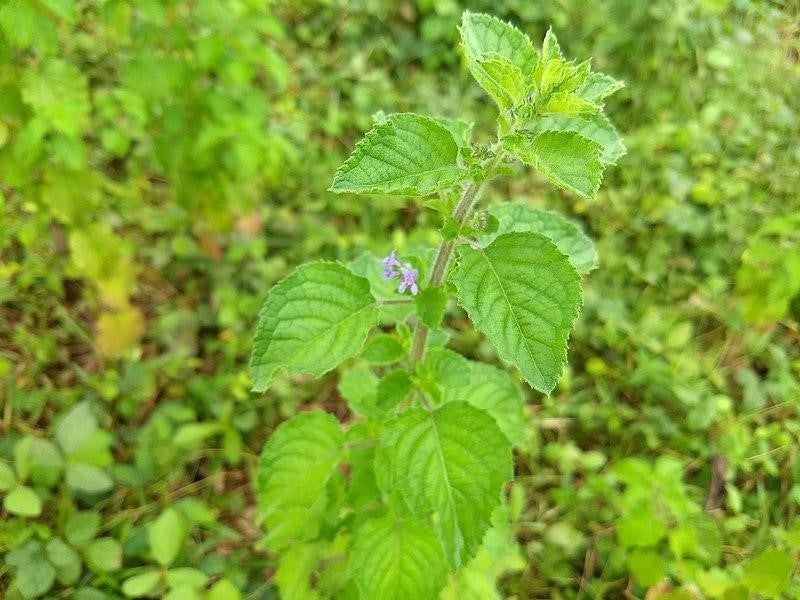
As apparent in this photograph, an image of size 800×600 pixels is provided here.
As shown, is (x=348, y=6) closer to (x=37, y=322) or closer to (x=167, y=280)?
(x=167, y=280)

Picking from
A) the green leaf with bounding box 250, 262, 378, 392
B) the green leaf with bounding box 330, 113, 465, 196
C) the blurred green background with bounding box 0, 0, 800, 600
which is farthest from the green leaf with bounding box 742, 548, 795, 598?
the green leaf with bounding box 330, 113, 465, 196

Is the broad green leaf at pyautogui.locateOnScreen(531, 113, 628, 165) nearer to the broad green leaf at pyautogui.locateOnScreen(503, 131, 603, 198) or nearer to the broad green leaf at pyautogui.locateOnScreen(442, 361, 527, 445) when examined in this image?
the broad green leaf at pyautogui.locateOnScreen(503, 131, 603, 198)

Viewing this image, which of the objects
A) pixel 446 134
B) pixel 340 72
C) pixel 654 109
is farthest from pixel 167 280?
pixel 654 109

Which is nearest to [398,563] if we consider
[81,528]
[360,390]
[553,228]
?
[360,390]

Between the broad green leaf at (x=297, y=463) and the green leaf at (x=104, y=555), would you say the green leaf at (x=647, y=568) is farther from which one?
the green leaf at (x=104, y=555)

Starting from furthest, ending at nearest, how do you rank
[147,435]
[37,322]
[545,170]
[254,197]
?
1. [254,197]
2. [37,322]
3. [147,435]
4. [545,170]

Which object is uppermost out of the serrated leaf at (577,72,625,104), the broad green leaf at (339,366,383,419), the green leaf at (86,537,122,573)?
the serrated leaf at (577,72,625,104)
